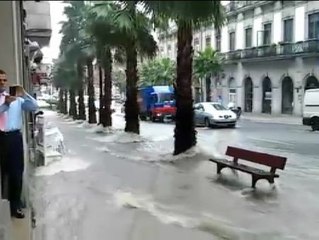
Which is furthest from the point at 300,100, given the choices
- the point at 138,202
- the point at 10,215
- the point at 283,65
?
the point at 10,215

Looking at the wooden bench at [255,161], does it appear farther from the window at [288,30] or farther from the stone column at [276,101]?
the window at [288,30]

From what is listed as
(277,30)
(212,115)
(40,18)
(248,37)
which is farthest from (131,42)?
(40,18)

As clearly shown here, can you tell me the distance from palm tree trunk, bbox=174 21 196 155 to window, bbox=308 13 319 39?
2672mm

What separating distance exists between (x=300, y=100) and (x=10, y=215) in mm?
6443

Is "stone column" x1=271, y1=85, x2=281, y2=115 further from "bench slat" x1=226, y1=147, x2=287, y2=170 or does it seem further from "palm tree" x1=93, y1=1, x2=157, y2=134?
"palm tree" x1=93, y1=1, x2=157, y2=134

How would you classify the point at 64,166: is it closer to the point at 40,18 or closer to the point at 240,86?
the point at 240,86

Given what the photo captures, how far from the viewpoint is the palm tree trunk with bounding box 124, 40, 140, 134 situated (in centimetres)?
941

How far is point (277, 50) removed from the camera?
8195mm

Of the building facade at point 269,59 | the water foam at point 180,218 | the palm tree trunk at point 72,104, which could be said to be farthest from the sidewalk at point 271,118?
the palm tree trunk at point 72,104

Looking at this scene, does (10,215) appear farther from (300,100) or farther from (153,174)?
(300,100)

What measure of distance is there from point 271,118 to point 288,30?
73.6 inches

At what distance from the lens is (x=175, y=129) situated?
37.6ft

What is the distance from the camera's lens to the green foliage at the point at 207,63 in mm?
8059

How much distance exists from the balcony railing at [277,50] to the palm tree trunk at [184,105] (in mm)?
2400
